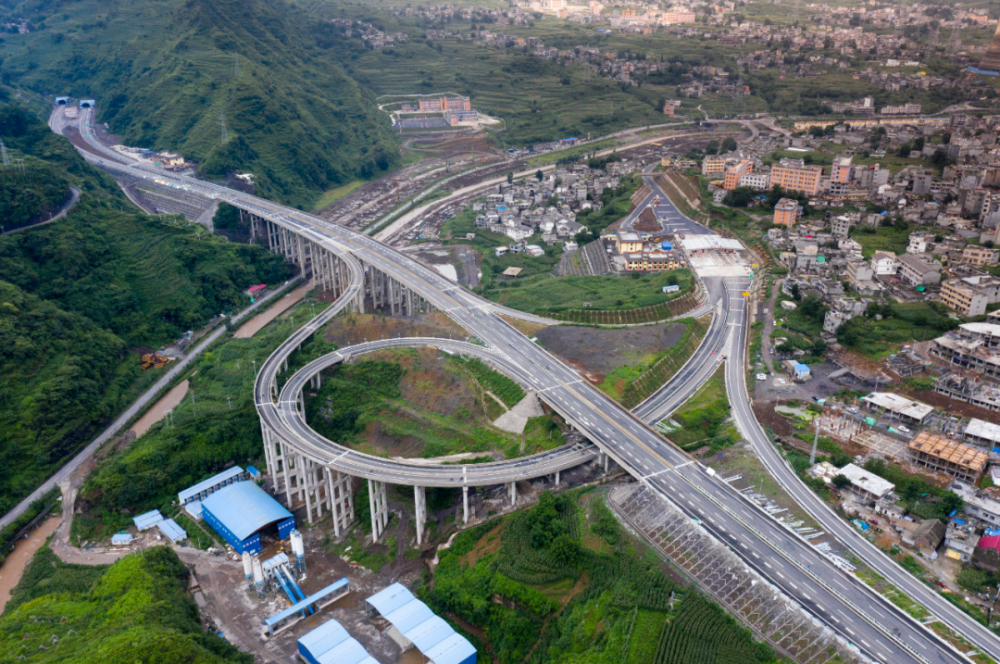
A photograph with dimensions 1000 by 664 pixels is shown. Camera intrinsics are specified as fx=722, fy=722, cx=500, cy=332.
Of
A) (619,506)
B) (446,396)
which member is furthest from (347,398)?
(619,506)

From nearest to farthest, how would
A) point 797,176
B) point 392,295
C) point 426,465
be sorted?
point 426,465, point 392,295, point 797,176

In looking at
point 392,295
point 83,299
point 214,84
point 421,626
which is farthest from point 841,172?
point 214,84

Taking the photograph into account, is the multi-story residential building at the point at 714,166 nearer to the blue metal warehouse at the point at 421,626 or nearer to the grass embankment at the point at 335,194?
the grass embankment at the point at 335,194

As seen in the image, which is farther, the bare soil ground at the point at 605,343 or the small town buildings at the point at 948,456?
the bare soil ground at the point at 605,343

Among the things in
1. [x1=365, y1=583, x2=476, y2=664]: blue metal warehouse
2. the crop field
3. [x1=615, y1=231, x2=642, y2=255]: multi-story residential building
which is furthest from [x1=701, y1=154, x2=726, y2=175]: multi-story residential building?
[x1=365, y1=583, x2=476, y2=664]: blue metal warehouse

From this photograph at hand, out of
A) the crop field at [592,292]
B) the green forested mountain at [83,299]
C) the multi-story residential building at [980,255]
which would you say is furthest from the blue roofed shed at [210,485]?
the multi-story residential building at [980,255]

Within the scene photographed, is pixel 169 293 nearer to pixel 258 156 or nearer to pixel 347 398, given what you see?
pixel 347 398

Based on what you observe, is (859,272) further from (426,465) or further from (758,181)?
(426,465)
